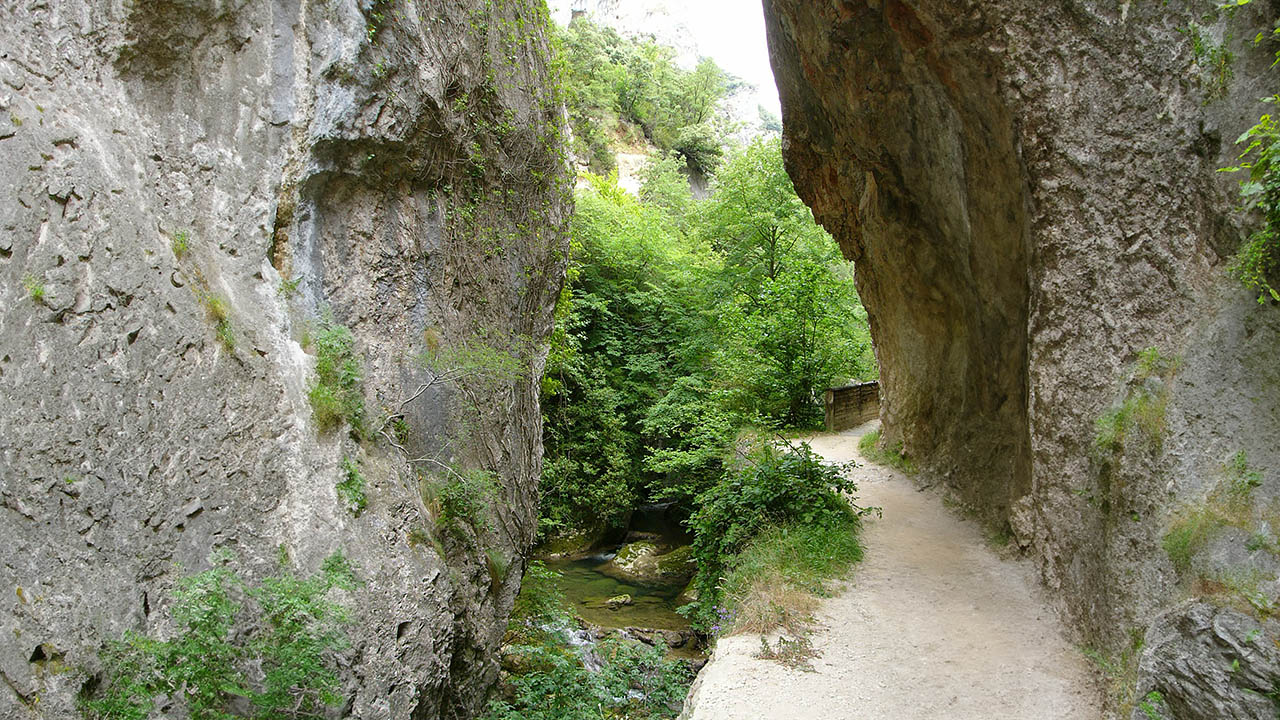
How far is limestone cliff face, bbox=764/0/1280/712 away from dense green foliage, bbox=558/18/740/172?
808 inches

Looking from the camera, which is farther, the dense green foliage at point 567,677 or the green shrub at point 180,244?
the dense green foliage at point 567,677

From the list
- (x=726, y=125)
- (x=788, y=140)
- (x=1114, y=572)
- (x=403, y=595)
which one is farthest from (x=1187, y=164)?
(x=726, y=125)

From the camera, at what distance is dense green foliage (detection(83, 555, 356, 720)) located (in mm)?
4312

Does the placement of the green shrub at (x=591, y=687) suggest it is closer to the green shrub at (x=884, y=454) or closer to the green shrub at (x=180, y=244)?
the green shrub at (x=180, y=244)

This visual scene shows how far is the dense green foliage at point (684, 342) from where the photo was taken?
50.5ft

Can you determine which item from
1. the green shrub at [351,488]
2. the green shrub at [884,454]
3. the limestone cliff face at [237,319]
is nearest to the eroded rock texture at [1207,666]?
the limestone cliff face at [237,319]

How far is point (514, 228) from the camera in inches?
362

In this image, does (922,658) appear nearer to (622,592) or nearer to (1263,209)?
(1263,209)

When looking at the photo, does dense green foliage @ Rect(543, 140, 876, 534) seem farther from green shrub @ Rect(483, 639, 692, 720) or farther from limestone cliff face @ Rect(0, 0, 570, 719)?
limestone cliff face @ Rect(0, 0, 570, 719)

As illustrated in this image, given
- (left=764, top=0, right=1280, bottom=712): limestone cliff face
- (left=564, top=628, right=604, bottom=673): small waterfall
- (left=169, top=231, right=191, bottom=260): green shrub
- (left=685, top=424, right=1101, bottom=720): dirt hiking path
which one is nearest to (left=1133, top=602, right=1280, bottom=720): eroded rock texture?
(left=764, top=0, right=1280, bottom=712): limestone cliff face

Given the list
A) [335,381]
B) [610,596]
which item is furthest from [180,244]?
[610,596]

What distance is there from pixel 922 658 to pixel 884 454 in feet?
29.0

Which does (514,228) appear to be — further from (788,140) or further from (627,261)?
(627,261)

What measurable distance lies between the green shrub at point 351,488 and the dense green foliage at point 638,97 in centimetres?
2349
